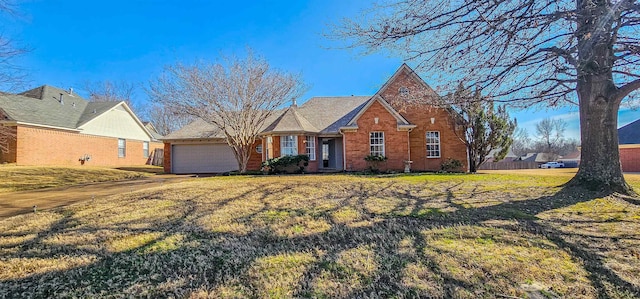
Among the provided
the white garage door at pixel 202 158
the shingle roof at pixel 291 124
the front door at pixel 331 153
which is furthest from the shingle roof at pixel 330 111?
the white garage door at pixel 202 158

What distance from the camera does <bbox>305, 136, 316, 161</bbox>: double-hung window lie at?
17922 mm

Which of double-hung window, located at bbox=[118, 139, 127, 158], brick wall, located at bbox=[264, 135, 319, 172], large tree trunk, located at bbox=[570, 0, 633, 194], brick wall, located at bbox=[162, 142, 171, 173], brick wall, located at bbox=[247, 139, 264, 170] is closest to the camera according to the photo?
large tree trunk, located at bbox=[570, 0, 633, 194]

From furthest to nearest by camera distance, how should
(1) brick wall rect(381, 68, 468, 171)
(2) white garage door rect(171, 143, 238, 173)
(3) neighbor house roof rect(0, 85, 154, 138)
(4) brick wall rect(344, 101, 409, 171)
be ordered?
(2) white garage door rect(171, 143, 238, 173)
(3) neighbor house roof rect(0, 85, 154, 138)
(1) brick wall rect(381, 68, 468, 171)
(4) brick wall rect(344, 101, 409, 171)

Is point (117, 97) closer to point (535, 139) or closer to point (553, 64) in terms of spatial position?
point (553, 64)

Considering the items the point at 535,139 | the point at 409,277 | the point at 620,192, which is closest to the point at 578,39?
the point at 620,192

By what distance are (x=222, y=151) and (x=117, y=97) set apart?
29.0m

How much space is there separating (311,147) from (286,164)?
244cm

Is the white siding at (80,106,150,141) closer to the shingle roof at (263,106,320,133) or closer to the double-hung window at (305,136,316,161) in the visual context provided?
the shingle roof at (263,106,320,133)

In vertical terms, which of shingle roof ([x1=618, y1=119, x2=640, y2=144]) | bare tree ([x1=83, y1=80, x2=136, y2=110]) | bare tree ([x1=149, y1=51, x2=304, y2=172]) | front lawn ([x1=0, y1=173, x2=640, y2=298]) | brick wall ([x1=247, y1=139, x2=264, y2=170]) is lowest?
front lawn ([x1=0, y1=173, x2=640, y2=298])

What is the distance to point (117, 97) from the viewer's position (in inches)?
1567

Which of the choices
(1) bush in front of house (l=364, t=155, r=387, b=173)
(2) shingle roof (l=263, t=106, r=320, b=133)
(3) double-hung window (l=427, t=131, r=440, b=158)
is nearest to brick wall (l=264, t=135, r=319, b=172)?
(2) shingle roof (l=263, t=106, r=320, b=133)

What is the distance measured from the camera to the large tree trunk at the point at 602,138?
7590 millimetres

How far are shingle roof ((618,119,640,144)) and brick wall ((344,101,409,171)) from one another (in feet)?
86.8

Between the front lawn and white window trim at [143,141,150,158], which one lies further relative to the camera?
white window trim at [143,141,150,158]
